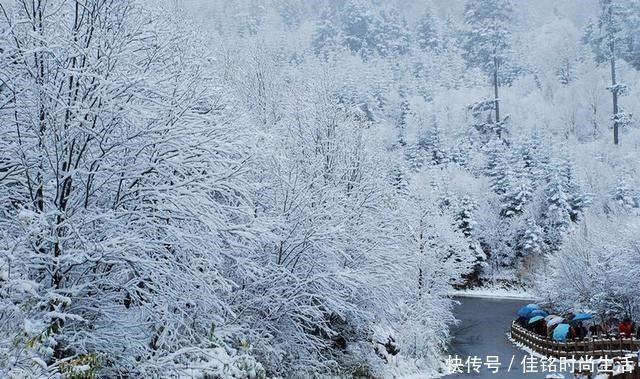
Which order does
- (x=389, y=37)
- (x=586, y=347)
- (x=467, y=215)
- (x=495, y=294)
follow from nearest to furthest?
(x=586, y=347) → (x=495, y=294) → (x=467, y=215) → (x=389, y=37)

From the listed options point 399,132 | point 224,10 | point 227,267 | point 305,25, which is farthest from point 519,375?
point 224,10

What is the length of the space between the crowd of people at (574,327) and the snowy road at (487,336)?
5.27 feet

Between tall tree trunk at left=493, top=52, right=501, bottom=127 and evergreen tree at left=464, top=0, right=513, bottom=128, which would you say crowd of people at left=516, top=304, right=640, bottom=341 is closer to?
tall tree trunk at left=493, top=52, right=501, bottom=127

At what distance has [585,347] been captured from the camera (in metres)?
24.1

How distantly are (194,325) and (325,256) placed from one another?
520 centimetres

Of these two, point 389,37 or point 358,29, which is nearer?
point 358,29

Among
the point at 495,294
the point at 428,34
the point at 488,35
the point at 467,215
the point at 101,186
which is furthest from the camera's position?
the point at 428,34

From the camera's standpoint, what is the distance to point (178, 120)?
8.52 m

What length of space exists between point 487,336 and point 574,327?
514cm

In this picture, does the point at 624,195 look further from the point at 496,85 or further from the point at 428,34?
the point at 428,34

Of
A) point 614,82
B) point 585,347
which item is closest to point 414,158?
point 614,82

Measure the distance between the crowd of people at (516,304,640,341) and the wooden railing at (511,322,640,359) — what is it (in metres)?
0.31

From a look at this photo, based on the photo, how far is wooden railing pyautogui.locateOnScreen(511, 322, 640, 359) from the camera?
22.6 meters

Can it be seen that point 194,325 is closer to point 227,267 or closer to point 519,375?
point 227,267
